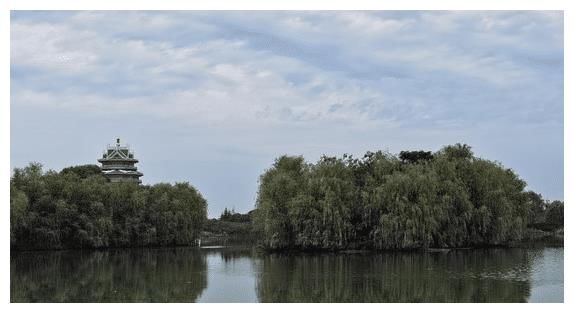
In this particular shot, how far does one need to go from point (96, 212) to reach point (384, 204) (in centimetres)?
1484

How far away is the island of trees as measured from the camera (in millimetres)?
28875

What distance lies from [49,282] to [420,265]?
10887 mm

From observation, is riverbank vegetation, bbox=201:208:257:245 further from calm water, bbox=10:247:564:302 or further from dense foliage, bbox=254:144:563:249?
calm water, bbox=10:247:564:302

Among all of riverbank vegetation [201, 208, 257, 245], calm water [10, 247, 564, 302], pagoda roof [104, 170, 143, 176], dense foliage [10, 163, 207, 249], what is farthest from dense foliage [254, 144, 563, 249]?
pagoda roof [104, 170, 143, 176]

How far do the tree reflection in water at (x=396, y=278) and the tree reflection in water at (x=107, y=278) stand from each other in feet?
6.95

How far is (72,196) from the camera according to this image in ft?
116

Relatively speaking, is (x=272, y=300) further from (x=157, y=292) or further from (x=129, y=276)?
(x=129, y=276)

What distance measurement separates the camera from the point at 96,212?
3562cm

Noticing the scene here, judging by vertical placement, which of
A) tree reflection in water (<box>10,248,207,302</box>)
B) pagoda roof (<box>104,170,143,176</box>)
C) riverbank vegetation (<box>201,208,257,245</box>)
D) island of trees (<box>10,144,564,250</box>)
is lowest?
riverbank vegetation (<box>201,208,257,245</box>)

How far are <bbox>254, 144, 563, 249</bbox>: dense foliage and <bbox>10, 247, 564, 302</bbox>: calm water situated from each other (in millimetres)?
1602

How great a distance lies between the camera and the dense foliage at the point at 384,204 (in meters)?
28.7

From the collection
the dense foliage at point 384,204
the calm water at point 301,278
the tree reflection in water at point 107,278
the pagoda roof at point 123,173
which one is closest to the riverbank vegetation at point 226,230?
the pagoda roof at point 123,173

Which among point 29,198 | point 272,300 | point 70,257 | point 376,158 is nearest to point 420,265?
point 272,300

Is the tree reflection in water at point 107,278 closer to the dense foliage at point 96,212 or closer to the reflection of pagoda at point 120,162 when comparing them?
the dense foliage at point 96,212
